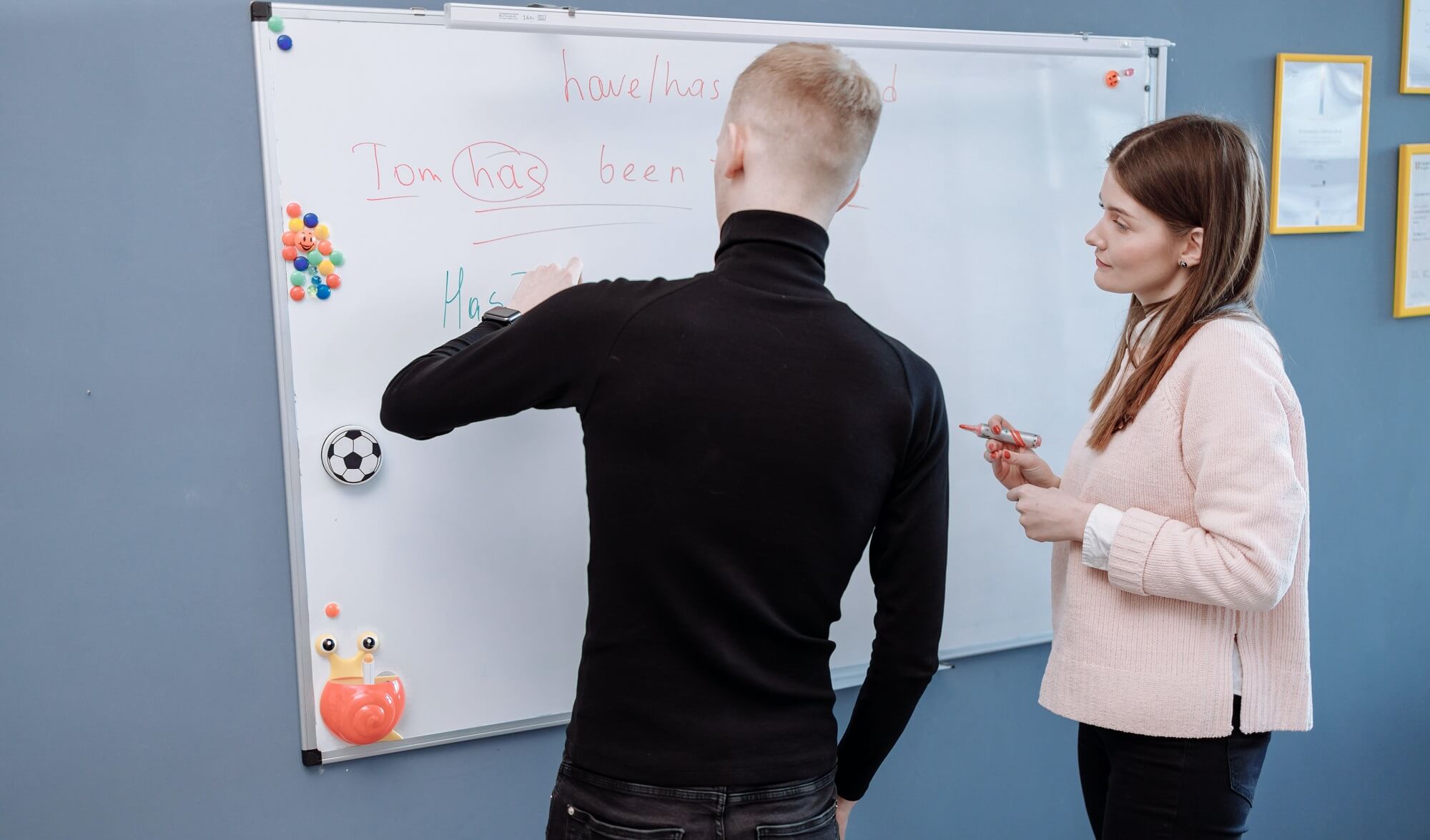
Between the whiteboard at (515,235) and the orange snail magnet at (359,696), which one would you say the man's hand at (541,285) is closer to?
the whiteboard at (515,235)

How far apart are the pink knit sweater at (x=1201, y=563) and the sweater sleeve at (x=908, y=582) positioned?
0.82ft

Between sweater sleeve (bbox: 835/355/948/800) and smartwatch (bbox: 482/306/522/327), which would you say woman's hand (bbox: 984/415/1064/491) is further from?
smartwatch (bbox: 482/306/522/327)

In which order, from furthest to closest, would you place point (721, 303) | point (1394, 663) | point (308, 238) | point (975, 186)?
point (1394, 663) < point (975, 186) < point (308, 238) < point (721, 303)

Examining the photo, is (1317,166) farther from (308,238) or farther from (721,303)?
(308,238)

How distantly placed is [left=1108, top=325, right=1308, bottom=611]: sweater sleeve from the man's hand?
0.70 metres

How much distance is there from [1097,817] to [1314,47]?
154 cm

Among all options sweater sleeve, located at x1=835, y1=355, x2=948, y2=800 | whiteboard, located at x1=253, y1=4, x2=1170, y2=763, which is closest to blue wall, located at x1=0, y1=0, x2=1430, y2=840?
whiteboard, located at x1=253, y1=4, x2=1170, y2=763

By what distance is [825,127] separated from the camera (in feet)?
3.05

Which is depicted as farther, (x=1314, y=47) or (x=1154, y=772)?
(x=1314, y=47)

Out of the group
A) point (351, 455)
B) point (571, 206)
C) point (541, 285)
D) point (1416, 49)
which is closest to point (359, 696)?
point (351, 455)

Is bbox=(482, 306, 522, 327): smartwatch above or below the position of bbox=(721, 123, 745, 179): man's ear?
below

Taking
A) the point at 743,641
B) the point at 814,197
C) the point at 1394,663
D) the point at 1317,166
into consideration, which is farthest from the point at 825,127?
the point at 1394,663

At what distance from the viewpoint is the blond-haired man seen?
89cm

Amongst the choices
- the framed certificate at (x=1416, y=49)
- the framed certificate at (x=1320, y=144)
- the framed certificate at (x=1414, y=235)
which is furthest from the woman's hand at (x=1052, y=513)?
the framed certificate at (x=1416, y=49)
